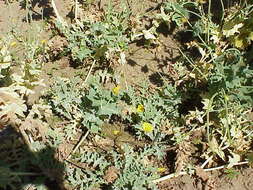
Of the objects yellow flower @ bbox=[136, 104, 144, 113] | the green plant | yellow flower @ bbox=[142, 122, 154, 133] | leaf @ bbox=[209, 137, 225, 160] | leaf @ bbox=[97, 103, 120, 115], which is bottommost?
leaf @ bbox=[209, 137, 225, 160]

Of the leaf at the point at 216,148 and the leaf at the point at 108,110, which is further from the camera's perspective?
the leaf at the point at 108,110

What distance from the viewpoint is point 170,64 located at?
3510 mm

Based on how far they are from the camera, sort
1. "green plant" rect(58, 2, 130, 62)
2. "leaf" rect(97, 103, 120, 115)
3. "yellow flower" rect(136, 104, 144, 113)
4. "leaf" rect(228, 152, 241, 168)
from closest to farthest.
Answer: "leaf" rect(228, 152, 241, 168)
"leaf" rect(97, 103, 120, 115)
"yellow flower" rect(136, 104, 144, 113)
"green plant" rect(58, 2, 130, 62)

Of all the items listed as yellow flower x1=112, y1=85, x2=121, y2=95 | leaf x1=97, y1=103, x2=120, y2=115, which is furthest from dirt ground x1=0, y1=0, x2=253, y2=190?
leaf x1=97, y1=103, x2=120, y2=115

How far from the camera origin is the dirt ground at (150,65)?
9.43ft

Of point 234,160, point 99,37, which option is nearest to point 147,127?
point 234,160

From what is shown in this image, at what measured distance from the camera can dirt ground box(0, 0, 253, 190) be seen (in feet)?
9.43

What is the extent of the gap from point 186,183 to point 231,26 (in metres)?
1.35

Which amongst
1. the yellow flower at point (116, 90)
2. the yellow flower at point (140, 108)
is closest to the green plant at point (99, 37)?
the yellow flower at point (116, 90)

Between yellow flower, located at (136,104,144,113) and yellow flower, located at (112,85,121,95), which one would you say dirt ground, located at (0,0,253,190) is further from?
yellow flower, located at (136,104,144,113)

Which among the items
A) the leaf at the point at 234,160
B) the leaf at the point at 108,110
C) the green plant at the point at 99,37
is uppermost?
the green plant at the point at 99,37

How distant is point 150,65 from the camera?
3.61 m

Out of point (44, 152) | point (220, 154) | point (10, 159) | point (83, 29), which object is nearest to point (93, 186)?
point (44, 152)

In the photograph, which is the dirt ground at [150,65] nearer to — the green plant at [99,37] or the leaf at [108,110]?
the green plant at [99,37]
